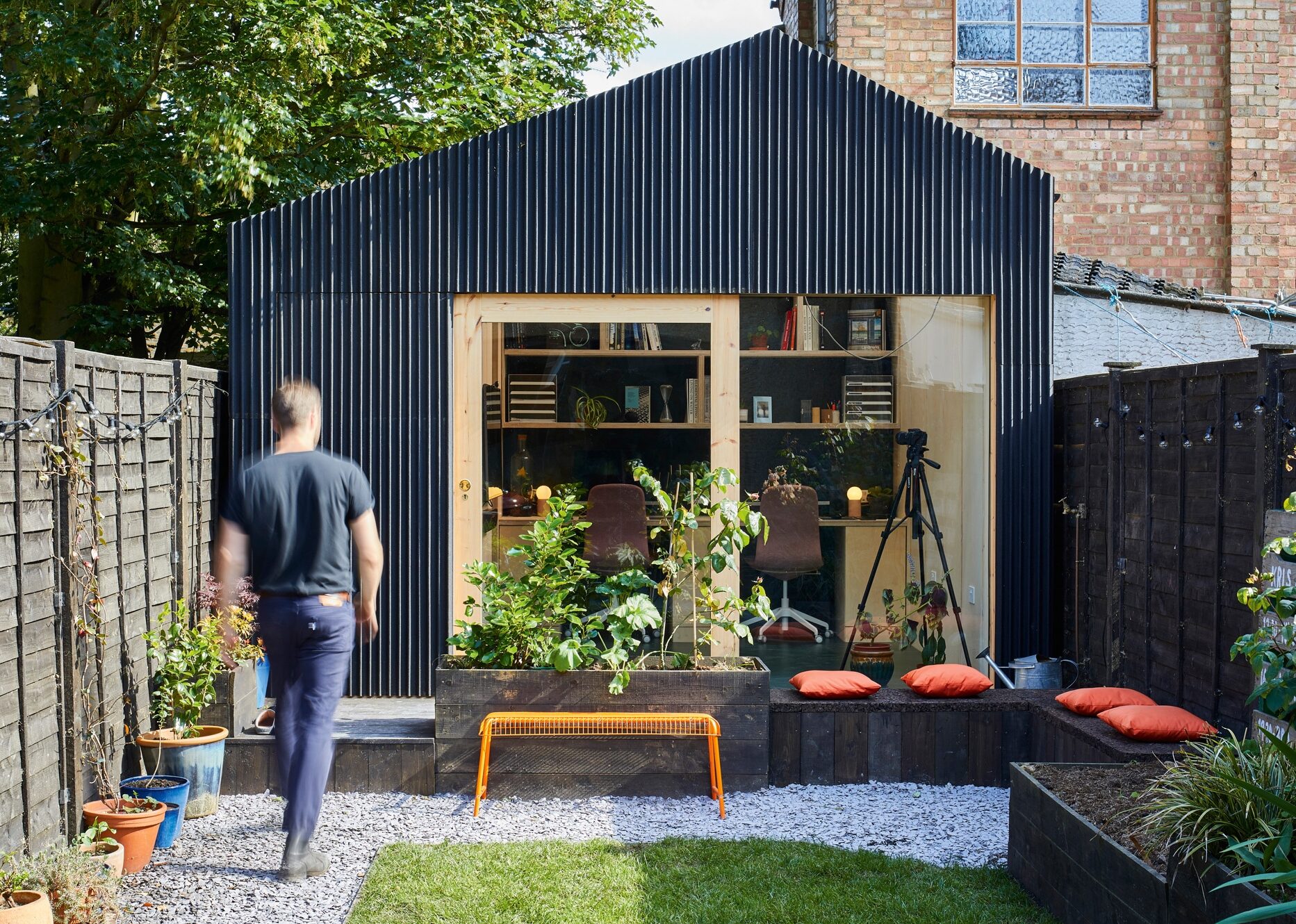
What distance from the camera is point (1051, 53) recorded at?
1180 cm

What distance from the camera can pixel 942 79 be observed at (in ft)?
38.9

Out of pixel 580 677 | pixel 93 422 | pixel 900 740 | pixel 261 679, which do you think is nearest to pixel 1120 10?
pixel 900 740

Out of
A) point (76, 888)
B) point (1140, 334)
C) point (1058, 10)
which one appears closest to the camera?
point (76, 888)

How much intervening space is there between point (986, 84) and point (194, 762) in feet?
31.9

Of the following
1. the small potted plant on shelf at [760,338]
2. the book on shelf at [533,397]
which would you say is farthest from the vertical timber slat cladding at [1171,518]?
the book on shelf at [533,397]

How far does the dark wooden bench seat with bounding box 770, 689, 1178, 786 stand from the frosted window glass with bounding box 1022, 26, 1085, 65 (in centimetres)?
800

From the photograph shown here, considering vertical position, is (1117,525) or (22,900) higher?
(1117,525)

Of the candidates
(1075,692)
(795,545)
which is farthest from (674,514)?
(1075,692)

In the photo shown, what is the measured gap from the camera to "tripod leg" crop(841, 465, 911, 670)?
707cm

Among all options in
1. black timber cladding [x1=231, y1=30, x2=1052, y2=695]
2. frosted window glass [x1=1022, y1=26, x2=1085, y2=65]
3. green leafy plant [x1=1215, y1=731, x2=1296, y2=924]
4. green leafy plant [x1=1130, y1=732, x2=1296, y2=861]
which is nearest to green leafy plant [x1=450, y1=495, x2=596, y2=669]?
black timber cladding [x1=231, y1=30, x2=1052, y2=695]

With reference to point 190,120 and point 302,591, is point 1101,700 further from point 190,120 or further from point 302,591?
point 190,120

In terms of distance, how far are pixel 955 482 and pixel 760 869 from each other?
10.6 ft

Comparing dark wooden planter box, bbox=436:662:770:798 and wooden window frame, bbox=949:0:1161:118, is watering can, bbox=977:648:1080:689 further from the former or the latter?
wooden window frame, bbox=949:0:1161:118

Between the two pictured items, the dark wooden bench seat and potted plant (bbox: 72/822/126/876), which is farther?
the dark wooden bench seat
